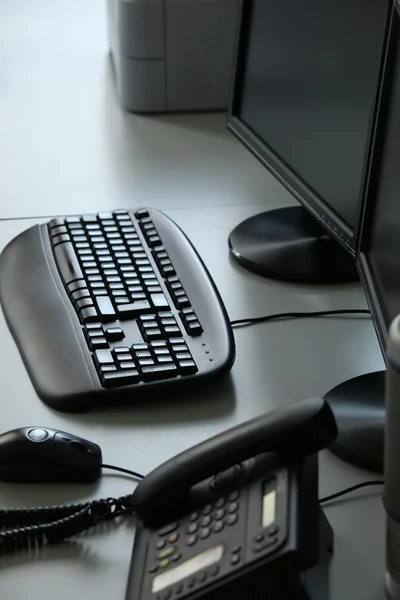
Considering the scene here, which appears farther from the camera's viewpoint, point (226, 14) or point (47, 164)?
point (226, 14)

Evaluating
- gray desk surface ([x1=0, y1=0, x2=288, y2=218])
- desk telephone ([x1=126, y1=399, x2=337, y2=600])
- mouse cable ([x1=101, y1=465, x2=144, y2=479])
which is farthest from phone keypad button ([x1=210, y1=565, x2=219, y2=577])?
gray desk surface ([x1=0, y1=0, x2=288, y2=218])

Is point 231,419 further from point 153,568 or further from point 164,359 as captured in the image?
point 153,568

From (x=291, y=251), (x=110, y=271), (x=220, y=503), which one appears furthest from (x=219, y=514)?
(x=291, y=251)

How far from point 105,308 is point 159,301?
70mm

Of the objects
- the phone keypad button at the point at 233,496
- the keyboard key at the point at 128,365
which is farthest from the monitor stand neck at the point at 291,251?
the phone keypad button at the point at 233,496

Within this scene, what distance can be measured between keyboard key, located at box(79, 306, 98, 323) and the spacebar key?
86 mm

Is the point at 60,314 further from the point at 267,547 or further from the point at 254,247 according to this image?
the point at 267,547

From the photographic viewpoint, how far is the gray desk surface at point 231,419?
2.76 ft

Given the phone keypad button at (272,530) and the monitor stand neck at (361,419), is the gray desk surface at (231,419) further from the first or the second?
the phone keypad button at (272,530)

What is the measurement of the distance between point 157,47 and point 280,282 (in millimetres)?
807

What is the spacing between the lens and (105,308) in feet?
3.85

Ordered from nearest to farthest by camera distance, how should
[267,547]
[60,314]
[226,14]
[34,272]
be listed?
[267,547]
[60,314]
[34,272]
[226,14]

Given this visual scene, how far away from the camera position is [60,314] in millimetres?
1185

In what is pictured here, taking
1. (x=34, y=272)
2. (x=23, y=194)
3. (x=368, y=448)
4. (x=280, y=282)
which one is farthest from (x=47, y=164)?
(x=368, y=448)
